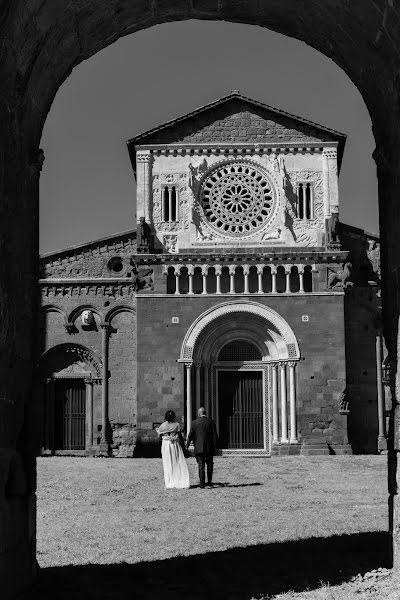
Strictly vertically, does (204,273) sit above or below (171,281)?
above

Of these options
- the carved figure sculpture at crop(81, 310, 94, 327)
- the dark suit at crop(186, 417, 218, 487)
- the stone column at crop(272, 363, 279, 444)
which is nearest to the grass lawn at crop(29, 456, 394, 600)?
the dark suit at crop(186, 417, 218, 487)

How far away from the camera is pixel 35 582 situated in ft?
23.7

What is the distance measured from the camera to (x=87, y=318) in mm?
32219

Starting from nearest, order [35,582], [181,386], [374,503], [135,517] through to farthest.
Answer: [35,582]
[135,517]
[374,503]
[181,386]

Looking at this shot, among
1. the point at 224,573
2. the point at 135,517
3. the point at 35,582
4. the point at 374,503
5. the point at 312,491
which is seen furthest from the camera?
the point at 312,491

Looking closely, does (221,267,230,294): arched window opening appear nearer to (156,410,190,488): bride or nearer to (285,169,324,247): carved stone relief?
(285,169,324,247): carved stone relief

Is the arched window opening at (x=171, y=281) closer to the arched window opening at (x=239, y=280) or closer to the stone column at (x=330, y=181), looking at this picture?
the arched window opening at (x=239, y=280)

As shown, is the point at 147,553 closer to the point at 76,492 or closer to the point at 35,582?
the point at 35,582

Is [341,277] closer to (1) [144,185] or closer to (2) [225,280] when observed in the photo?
(2) [225,280]

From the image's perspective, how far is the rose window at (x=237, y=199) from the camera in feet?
107

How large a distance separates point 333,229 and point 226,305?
15.7ft

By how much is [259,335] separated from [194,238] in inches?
170

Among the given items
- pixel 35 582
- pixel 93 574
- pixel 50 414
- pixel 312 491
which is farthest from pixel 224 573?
pixel 50 414

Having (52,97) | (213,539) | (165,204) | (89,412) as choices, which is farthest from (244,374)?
(52,97)
